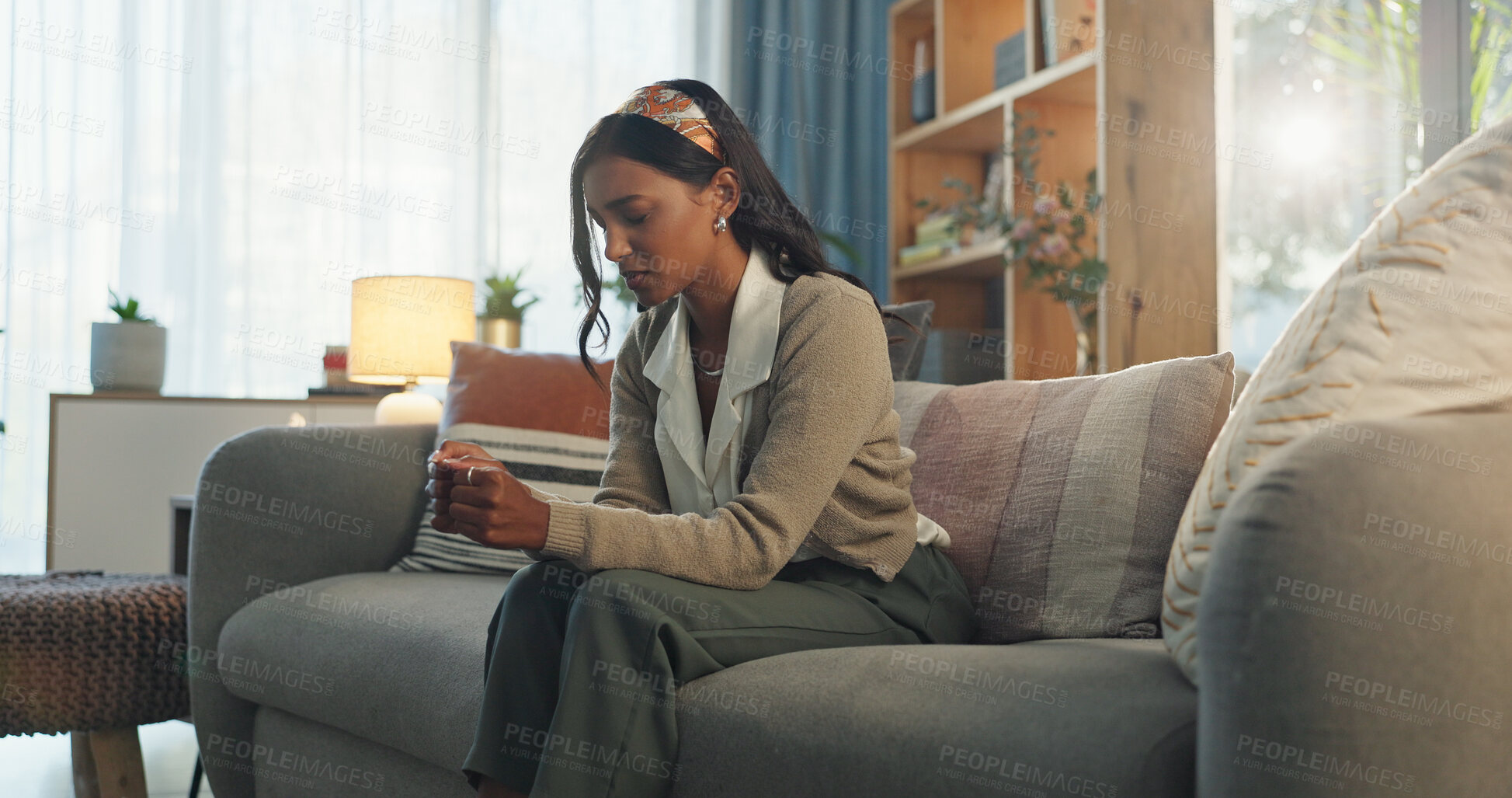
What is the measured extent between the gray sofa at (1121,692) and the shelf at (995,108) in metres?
1.86

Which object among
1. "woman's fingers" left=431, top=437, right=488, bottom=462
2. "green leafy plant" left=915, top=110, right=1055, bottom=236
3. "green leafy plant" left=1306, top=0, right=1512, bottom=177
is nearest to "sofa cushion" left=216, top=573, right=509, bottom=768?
"woman's fingers" left=431, top=437, right=488, bottom=462

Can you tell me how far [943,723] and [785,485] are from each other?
30cm

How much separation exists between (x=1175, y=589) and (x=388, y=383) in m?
2.10

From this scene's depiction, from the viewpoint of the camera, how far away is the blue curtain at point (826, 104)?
3678 millimetres

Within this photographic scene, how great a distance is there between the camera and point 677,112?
4.14ft

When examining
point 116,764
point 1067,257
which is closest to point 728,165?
point 116,764

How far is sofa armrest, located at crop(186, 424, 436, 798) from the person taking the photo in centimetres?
163

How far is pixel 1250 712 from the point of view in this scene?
26.6 inches

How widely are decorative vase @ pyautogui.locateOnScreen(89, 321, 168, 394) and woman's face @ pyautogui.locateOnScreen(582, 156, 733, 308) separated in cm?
192

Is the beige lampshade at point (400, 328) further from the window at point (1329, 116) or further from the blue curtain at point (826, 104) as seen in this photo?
the window at point (1329, 116)

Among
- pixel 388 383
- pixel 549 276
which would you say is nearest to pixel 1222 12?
pixel 549 276

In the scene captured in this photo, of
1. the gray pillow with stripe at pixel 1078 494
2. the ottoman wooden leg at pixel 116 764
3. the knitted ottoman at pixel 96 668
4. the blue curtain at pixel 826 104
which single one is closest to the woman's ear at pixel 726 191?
the gray pillow with stripe at pixel 1078 494

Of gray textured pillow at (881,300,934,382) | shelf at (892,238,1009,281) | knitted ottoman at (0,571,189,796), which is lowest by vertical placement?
knitted ottoman at (0,571,189,796)

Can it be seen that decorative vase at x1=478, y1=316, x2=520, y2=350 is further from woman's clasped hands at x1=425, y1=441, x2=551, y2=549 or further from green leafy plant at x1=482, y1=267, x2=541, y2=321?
woman's clasped hands at x1=425, y1=441, x2=551, y2=549
